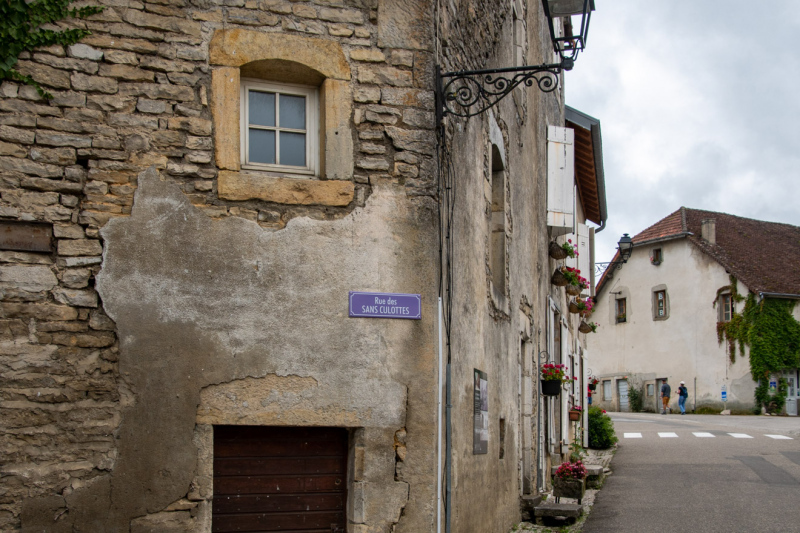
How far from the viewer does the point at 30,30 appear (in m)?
5.63

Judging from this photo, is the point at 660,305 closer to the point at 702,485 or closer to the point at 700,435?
the point at 700,435

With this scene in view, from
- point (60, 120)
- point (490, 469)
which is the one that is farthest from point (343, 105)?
point (490, 469)

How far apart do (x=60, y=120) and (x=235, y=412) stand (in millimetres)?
2185

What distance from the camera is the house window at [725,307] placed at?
101 ft

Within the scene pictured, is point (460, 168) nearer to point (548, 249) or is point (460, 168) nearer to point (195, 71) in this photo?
point (195, 71)

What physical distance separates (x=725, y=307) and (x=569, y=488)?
22.6 metres

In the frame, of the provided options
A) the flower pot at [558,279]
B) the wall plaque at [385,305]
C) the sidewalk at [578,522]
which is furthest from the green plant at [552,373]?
the wall plaque at [385,305]

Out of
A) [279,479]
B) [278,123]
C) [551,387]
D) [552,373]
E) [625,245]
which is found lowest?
[279,479]

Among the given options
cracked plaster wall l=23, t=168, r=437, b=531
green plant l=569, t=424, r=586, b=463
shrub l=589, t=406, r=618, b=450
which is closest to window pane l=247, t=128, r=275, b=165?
cracked plaster wall l=23, t=168, r=437, b=531

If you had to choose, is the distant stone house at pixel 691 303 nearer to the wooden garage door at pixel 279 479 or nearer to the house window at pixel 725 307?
the house window at pixel 725 307

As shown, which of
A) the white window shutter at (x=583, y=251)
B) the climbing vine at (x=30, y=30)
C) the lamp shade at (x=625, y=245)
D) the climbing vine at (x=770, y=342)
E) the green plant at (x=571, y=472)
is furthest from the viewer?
the climbing vine at (x=770, y=342)

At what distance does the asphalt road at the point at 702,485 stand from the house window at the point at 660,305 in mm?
14484

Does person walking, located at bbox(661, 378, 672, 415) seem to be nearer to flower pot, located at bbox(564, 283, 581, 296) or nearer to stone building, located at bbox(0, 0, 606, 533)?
flower pot, located at bbox(564, 283, 581, 296)

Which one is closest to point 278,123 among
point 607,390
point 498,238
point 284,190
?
point 284,190
